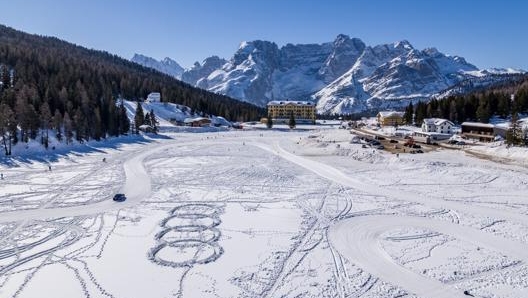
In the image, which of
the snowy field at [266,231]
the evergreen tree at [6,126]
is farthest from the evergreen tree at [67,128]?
the snowy field at [266,231]

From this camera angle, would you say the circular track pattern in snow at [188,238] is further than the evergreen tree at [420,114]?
No

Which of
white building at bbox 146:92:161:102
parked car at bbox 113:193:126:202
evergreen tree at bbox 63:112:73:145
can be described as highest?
white building at bbox 146:92:161:102

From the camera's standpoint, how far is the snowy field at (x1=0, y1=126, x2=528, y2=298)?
994 inches

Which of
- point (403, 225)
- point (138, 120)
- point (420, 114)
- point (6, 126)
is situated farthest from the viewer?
point (420, 114)

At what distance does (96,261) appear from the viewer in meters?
28.1

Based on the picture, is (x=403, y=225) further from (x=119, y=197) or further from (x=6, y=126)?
(x=6, y=126)

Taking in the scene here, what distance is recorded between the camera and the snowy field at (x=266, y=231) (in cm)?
2525

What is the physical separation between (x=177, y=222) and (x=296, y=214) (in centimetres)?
1146

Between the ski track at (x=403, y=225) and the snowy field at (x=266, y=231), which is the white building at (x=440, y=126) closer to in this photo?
the snowy field at (x=266, y=231)

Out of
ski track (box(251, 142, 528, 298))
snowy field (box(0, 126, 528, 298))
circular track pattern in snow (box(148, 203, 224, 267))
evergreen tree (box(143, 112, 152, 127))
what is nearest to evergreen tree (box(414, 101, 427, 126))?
snowy field (box(0, 126, 528, 298))

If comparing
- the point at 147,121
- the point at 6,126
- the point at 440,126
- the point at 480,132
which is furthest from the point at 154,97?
the point at 480,132

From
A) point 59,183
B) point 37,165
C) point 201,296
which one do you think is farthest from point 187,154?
point 201,296

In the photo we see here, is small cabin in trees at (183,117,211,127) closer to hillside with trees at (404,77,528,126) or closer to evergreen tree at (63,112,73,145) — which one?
evergreen tree at (63,112,73,145)

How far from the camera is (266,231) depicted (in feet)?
115
